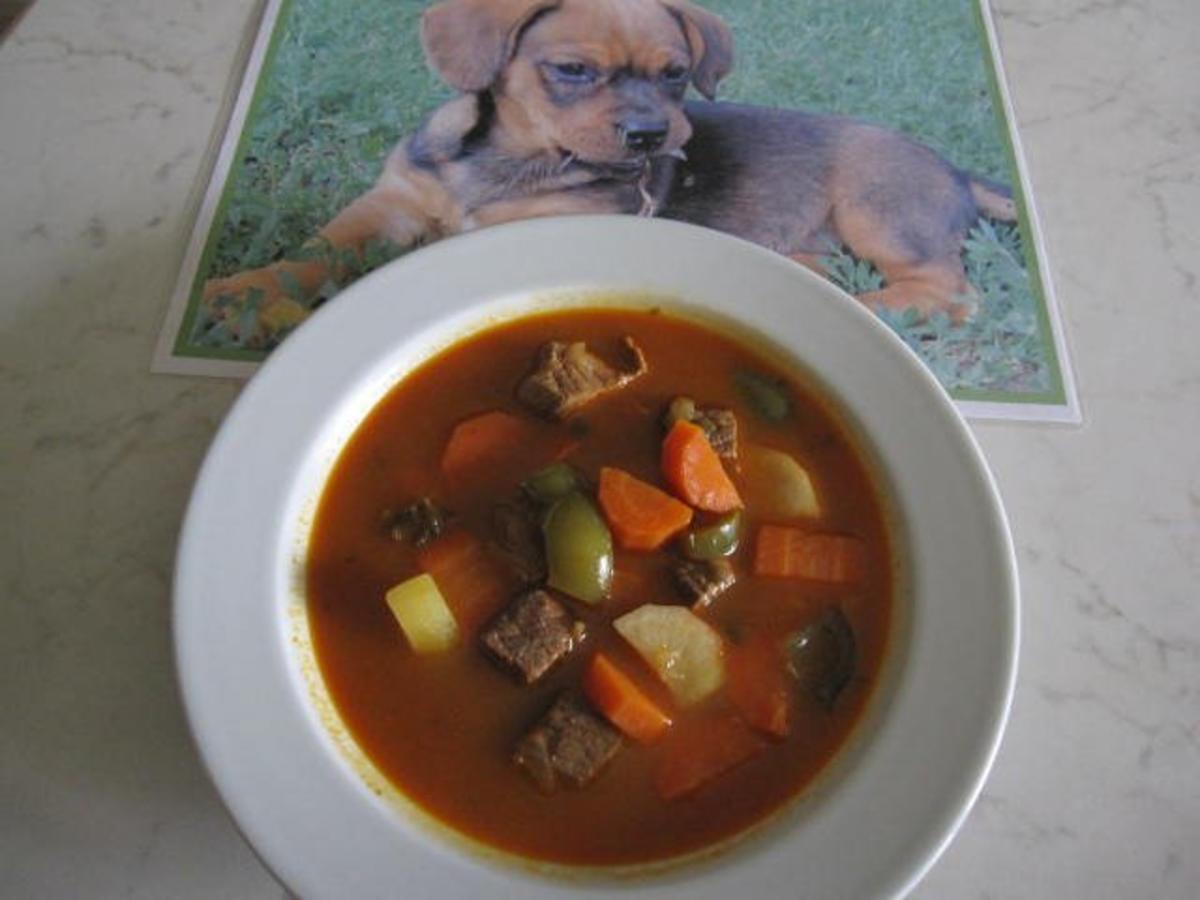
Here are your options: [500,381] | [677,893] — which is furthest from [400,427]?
[677,893]

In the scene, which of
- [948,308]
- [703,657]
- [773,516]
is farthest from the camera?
[948,308]

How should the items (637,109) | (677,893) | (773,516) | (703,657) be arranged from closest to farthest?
1. (677,893)
2. (703,657)
3. (773,516)
4. (637,109)

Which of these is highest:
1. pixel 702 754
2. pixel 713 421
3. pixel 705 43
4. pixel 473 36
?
pixel 473 36

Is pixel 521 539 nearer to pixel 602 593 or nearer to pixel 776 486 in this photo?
pixel 602 593

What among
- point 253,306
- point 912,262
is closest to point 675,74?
point 912,262

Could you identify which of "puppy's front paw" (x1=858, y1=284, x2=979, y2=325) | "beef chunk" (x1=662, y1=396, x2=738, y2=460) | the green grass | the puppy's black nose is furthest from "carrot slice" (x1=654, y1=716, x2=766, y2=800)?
the puppy's black nose

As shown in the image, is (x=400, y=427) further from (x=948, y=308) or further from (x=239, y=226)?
(x=948, y=308)

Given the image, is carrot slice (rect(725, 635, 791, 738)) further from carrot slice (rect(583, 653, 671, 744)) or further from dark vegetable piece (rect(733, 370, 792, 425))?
dark vegetable piece (rect(733, 370, 792, 425))

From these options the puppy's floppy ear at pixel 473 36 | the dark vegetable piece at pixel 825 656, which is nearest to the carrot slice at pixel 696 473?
the dark vegetable piece at pixel 825 656
